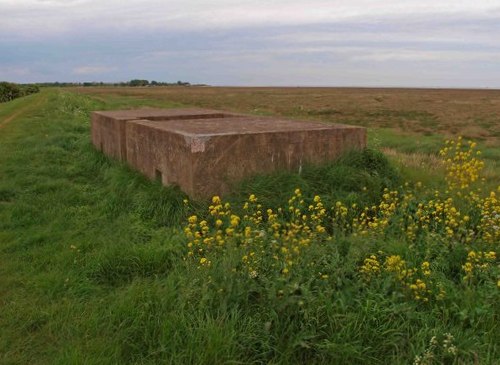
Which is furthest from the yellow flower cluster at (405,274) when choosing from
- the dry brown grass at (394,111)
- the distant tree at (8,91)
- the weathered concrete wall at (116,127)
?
the distant tree at (8,91)

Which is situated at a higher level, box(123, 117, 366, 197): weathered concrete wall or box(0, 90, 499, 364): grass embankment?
box(123, 117, 366, 197): weathered concrete wall

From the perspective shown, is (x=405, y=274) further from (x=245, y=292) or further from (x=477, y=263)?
(x=245, y=292)

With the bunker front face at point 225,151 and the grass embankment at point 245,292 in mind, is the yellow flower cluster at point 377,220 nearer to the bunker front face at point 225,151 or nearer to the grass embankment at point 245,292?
the grass embankment at point 245,292

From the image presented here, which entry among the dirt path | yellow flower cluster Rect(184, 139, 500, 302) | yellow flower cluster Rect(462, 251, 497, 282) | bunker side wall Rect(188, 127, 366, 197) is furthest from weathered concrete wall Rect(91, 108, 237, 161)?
the dirt path

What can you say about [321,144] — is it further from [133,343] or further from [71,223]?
[133,343]

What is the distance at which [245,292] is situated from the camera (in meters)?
2.95

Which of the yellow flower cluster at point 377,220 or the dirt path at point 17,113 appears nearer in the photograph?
the yellow flower cluster at point 377,220

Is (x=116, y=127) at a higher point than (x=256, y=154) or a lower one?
higher

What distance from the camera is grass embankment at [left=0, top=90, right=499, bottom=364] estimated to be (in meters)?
2.68

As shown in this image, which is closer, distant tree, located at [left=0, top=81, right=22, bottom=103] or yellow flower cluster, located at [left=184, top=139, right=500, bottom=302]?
yellow flower cluster, located at [left=184, top=139, right=500, bottom=302]

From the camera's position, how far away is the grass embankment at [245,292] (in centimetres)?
268

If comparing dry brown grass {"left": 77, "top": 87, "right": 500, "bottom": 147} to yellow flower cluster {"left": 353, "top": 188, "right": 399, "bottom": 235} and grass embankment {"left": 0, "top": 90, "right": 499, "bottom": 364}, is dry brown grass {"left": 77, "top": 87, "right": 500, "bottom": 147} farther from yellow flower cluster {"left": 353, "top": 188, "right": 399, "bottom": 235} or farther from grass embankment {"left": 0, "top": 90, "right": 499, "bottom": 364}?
grass embankment {"left": 0, "top": 90, "right": 499, "bottom": 364}

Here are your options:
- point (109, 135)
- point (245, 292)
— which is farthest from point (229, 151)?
point (109, 135)

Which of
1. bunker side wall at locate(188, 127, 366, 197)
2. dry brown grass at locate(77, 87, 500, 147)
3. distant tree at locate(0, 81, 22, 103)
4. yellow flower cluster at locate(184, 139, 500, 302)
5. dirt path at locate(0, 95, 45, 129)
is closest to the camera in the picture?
yellow flower cluster at locate(184, 139, 500, 302)
